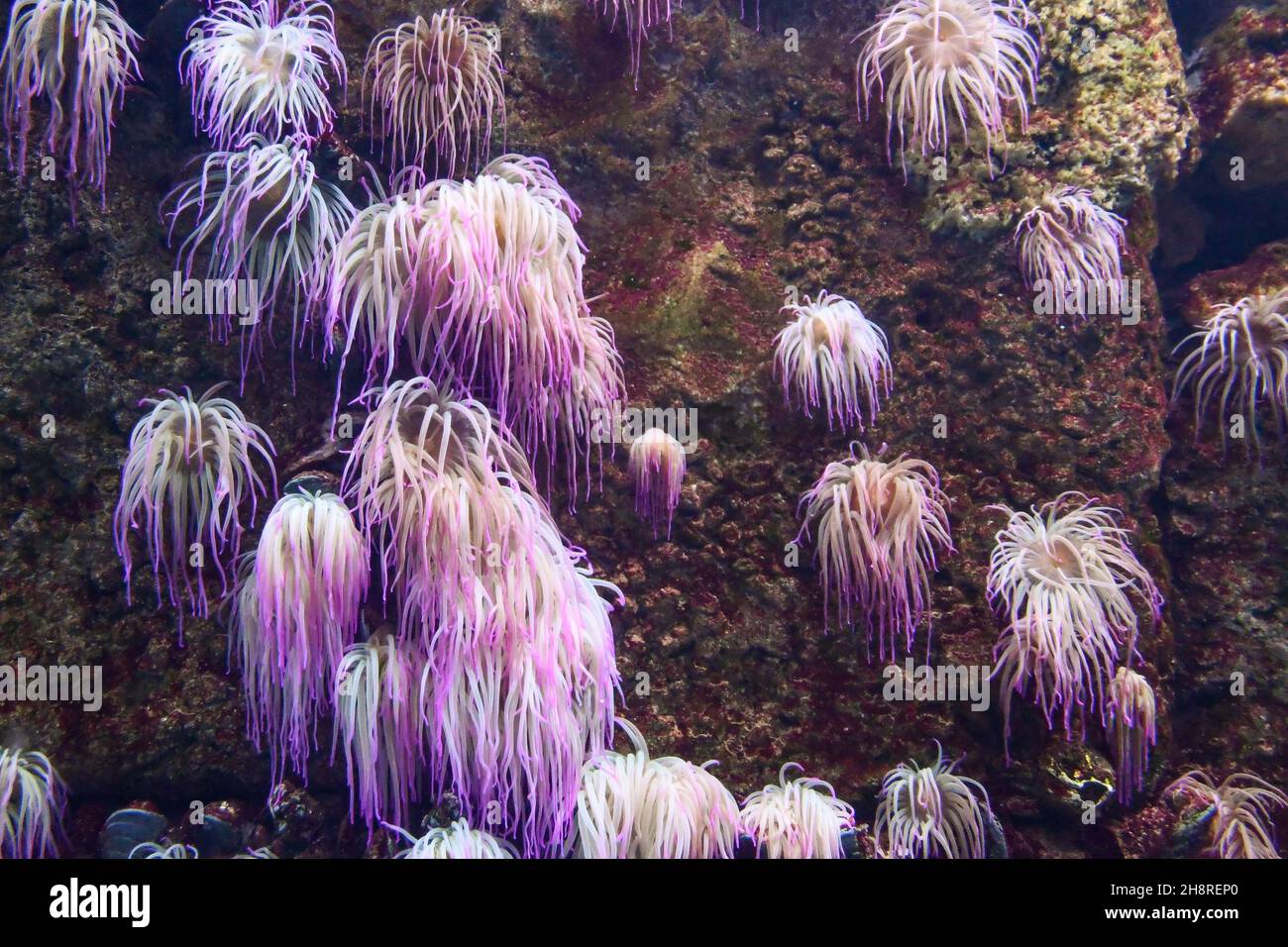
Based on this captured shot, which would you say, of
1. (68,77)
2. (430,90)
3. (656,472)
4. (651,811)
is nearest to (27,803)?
(651,811)

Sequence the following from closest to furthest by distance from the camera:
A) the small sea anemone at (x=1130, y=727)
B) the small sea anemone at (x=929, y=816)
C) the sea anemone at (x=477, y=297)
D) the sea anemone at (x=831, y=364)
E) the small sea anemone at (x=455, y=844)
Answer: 1. the small sea anemone at (x=455, y=844)
2. the sea anemone at (x=477, y=297)
3. the small sea anemone at (x=929, y=816)
4. the small sea anemone at (x=1130, y=727)
5. the sea anemone at (x=831, y=364)

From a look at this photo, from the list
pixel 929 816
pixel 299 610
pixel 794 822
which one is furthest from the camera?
pixel 929 816

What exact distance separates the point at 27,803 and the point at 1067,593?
4.04m

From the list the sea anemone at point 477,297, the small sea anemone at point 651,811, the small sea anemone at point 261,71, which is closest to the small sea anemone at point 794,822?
the small sea anemone at point 651,811

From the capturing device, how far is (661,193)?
3.41 meters

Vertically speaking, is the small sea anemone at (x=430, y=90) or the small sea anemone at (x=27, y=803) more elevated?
the small sea anemone at (x=430, y=90)

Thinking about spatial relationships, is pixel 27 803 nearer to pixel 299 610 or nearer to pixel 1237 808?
pixel 299 610

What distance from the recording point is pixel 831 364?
10.3 ft

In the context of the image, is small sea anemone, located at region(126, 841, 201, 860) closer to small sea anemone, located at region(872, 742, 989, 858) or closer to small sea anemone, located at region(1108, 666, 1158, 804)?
small sea anemone, located at region(872, 742, 989, 858)

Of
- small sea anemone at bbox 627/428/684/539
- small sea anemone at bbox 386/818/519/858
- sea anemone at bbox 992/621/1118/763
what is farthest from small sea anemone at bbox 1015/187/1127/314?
small sea anemone at bbox 386/818/519/858

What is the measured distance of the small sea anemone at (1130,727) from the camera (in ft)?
9.82

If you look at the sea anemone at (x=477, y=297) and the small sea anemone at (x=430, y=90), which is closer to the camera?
the sea anemone at (x=477, y=297)

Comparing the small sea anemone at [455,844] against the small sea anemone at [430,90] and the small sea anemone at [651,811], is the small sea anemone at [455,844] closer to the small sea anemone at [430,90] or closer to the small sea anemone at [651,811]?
the small sea anemone at [651,811]

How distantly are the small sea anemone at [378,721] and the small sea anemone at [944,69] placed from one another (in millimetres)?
3228
